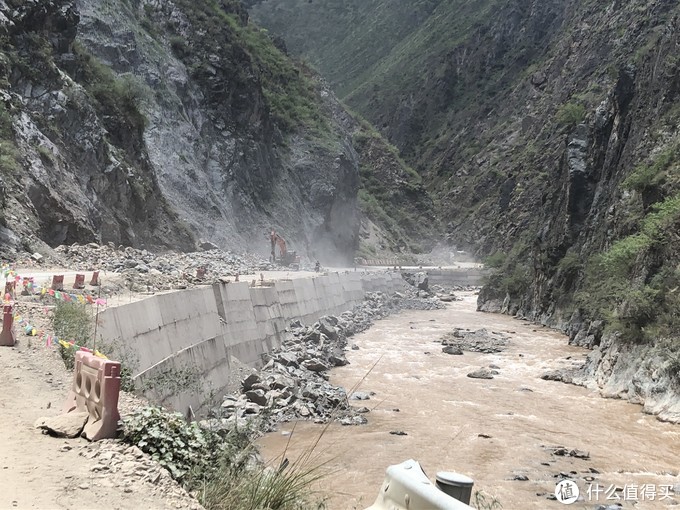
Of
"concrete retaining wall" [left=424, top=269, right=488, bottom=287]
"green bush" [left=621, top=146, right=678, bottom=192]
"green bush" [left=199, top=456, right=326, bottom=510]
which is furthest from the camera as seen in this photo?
"concrete retaining wall" [left=424, top=269, right=488, bottom=287]

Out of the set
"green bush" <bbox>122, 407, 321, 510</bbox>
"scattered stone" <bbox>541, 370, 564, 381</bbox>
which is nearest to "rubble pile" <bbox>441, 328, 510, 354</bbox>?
"scattered stone" <bbox>541, 370, 564, 381</bbox>

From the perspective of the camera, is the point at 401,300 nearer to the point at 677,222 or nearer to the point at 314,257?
the point at 314,257

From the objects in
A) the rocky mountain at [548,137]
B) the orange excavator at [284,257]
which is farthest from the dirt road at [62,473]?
the orange excavator at [284,257]

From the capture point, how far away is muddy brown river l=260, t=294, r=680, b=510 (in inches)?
399

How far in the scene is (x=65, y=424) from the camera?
5.93 meters

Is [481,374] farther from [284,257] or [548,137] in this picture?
[548,137]

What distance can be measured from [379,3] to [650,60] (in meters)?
151

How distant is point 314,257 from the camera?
169ft

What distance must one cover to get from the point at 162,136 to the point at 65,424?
33254 mm

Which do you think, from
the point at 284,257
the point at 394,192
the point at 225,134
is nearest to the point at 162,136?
the point at 225,134

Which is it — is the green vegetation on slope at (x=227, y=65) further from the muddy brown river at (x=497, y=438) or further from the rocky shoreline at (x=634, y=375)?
the rocky shoreline at (x=634, y=375)

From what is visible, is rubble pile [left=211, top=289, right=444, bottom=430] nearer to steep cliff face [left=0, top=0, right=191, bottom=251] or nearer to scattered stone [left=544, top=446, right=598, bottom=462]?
scattered stone [left=544, top=446, right=598, bottom=462]

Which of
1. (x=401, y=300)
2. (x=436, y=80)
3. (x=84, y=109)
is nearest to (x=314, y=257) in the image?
(x=401, y=300)

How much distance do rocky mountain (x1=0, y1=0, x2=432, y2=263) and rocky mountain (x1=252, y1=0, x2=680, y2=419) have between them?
18.0 m
